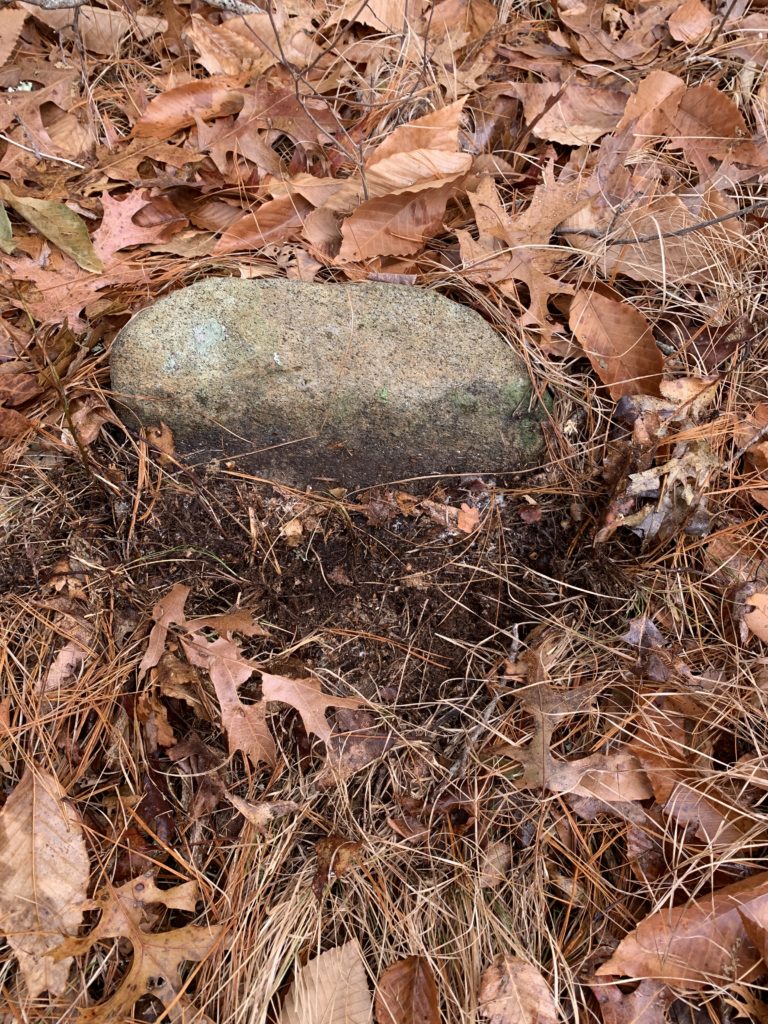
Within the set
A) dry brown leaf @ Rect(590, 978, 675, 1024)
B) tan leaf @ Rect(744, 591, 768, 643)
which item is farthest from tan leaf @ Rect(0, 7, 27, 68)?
dry brown leaf @ Rect(590, 978, 675, 1024)

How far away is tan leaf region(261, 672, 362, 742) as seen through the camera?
1605 millimetres

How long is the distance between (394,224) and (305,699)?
4.28 ft

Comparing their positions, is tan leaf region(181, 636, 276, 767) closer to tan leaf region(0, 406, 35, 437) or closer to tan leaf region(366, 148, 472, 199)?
tan leaf region(0, 406, 35, 437)

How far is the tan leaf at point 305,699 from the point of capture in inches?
63.2

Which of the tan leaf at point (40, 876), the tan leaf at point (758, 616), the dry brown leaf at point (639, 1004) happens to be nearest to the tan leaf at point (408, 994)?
the dry brown leaf at point (639, 1004)

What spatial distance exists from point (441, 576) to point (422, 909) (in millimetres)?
753

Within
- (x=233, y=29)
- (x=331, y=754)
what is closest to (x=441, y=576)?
(x=331, y=754)

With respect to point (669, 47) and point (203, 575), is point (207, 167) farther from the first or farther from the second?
point (669, 47)

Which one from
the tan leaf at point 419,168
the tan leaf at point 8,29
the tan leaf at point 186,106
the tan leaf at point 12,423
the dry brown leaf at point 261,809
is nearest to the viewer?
the dry brown leaf at point 261,809

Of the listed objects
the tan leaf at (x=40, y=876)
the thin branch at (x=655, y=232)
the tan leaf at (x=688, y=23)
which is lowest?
the tan leaf at (x=40, y=876)

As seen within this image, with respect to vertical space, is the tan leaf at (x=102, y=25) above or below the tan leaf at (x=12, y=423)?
above

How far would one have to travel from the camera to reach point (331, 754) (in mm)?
1639

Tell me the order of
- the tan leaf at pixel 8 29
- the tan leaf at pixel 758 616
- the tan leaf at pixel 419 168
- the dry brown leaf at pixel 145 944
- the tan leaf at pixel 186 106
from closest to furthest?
the dry brown leaf at pixel 145 944
the tan leaf at pixel 758 616
the tan leaf at pixel 419 168
the tan leaf at pixel 186 106
the tan leaf at pixel 8 29

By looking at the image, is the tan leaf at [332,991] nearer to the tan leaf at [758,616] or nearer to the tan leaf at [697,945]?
the tan leaf at [697,945]
